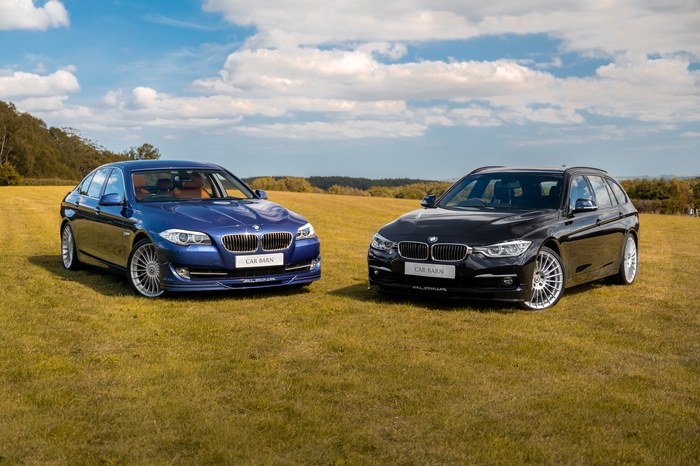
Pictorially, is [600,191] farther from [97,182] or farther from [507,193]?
[97,182]

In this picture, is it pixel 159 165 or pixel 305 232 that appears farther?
pixel 159 165

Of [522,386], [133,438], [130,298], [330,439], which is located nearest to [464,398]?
[522,386]

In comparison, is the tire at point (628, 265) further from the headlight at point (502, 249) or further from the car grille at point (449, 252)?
the car grille at point (449, 252)

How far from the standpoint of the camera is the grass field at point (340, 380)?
350 cm

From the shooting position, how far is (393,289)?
7707mm

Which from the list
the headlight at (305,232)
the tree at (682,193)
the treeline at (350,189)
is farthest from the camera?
the tree at (682,193)

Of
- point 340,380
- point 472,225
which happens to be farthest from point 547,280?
point 340,380

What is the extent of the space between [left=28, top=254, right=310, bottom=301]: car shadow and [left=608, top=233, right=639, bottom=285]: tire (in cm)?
466

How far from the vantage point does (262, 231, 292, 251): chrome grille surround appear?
7.88m

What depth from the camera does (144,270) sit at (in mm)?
8062

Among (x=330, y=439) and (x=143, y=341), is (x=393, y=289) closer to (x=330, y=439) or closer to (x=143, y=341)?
(x=143, y=341)

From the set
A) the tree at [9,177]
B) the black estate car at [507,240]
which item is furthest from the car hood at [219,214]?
the tree at [9,177]

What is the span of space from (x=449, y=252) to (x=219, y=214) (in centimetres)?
295

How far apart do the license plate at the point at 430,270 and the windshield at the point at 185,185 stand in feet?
10.6
